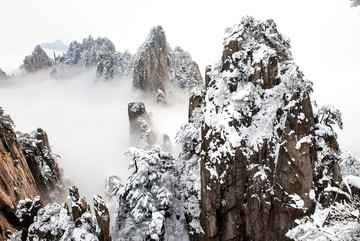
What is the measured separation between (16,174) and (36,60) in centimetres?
13802

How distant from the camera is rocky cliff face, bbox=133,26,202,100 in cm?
8519

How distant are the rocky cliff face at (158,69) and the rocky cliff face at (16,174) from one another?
60805 millimetres

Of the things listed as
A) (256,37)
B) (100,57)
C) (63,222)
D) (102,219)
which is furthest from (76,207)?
(100,57)

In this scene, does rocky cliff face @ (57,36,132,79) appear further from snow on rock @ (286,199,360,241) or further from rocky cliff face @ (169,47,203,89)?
snow on rock @ (286,199,360,241)

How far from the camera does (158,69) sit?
3514 inches

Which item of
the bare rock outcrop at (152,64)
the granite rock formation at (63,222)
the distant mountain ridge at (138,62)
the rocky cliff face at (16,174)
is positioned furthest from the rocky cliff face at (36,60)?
the granite rock formation at (63,222)

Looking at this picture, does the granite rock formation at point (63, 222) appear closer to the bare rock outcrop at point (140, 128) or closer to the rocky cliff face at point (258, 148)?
the rocky cliff face at point (258, 148)

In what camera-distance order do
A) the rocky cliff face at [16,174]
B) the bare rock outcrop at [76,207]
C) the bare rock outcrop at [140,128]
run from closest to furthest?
1. the bare rock outcrop at [76,207]
2. the rocky cliff face at [16,174]
3. the bare rock outcrop at [140,128]

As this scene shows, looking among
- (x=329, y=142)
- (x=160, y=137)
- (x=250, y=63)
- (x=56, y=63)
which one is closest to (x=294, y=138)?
(x=329, y=142)

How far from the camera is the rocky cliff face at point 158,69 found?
85.2 m

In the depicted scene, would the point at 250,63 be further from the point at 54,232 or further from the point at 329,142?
the point at 54,232

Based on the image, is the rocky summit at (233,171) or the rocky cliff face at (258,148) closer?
the rocky cliff face at (258,148)

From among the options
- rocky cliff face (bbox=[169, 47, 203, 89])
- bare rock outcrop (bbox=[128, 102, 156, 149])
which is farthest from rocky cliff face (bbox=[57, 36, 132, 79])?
bare rock outcrop (bbox=[128, 102, 156, 149])

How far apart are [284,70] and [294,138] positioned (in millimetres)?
5095
